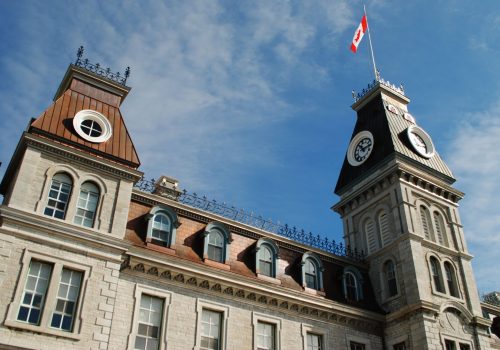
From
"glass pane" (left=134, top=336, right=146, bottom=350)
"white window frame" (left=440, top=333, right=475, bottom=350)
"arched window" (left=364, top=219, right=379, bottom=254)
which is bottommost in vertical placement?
"glass pane" (left=134, top=336, right=146, bottom=350)

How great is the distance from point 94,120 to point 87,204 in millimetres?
4568

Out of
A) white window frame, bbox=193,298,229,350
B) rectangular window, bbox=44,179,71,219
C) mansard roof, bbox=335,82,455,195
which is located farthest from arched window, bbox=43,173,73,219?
mansard roof, bbox=335,82,455,195

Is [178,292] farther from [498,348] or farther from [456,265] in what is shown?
[498,348]

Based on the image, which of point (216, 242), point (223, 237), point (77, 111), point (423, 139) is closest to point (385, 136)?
point (423, 139)

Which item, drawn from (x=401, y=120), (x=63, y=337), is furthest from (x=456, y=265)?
(x=63, y=337)

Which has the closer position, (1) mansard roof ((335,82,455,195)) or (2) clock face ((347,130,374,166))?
(1) mansard roof ((335,82,455,195))

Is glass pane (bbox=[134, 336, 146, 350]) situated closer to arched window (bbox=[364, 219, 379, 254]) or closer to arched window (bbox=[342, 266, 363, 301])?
arched window (bbox=[342, 266, 363, 301])

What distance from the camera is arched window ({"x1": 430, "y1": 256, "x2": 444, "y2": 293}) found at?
104ft

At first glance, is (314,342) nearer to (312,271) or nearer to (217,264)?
(312,271)

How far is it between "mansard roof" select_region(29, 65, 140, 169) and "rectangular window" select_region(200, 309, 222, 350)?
7.63 m

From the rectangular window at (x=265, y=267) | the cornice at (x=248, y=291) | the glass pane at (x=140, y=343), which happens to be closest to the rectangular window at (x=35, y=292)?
the cornice at (x=248, y=291)

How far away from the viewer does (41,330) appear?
19.7 meters

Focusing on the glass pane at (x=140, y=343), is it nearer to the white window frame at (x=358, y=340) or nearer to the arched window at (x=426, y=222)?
the white window frame at (x=358, y=340)

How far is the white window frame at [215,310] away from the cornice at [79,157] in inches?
254
